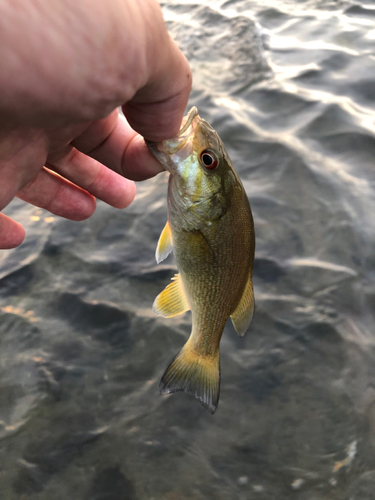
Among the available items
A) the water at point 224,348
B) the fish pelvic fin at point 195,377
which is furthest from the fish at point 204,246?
the water at point 224,348

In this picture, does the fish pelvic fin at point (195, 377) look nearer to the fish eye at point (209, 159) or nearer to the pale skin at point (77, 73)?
the fish eye at point (209, 159)

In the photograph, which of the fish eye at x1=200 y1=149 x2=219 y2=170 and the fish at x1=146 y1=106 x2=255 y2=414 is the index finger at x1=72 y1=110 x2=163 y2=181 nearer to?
the fish at x1=146 y1=106 x2=255 y2=414

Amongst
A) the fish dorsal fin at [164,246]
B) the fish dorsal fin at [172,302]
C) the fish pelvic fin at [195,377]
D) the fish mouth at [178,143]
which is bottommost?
the fish pelvic fin at [195,377]

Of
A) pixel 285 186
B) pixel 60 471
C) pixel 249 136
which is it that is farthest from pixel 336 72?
pixel 60 471

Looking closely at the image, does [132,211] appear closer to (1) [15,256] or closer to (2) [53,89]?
(1) [15,256]

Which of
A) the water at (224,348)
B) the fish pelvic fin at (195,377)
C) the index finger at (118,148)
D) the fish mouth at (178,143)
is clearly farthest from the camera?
the water at (224,348)

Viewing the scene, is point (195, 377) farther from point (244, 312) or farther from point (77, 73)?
point (77, 73)

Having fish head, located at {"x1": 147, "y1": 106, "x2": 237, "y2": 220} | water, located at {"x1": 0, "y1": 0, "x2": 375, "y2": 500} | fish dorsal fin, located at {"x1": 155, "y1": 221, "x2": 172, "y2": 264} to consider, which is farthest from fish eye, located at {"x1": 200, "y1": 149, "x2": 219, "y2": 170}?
water, located at {"x1": 0, "y1": 0, "x2": 375, "y2": 500}
